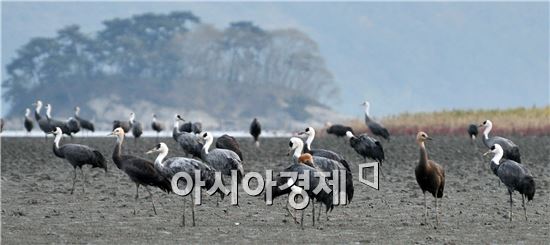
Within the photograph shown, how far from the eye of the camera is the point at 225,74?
137 metres

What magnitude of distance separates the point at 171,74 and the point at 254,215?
114737mm

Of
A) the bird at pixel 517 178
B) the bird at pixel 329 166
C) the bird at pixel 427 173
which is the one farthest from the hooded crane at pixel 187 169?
the bird at pixel 517 178

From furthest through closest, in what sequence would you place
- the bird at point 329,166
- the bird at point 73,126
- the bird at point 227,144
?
1. the bird at point 73,126
2. the bird at point 227,144
3. the bird at point 329,166

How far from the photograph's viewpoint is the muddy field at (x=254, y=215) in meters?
16.9

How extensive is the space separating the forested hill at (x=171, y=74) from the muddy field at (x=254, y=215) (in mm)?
95196

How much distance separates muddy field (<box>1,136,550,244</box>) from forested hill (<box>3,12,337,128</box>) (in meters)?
95.2

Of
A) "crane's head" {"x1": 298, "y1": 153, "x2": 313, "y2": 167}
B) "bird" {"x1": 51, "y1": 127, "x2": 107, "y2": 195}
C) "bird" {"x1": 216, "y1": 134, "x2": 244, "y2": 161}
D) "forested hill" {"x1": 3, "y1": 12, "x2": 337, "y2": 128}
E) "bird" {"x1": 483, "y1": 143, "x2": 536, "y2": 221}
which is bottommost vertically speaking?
"bird" {"x1": 483, "y1": 143, "x2": 536, "y2": 221}

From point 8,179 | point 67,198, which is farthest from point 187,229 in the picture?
point 8,179

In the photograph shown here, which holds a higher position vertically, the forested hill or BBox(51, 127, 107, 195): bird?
the forested hill

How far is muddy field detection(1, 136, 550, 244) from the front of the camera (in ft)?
55.4

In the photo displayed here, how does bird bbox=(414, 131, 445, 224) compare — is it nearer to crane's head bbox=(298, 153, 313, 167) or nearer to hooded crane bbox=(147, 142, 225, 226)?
crane's head bbox=(298, 153, 313, 167)

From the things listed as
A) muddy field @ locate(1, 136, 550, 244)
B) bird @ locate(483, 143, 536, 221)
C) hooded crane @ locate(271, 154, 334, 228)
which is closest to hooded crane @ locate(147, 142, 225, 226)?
muddy field @ locate(1, 136, 550, 244)

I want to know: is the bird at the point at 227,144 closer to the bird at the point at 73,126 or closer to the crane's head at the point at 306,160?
the crane's head at the point at 306,160

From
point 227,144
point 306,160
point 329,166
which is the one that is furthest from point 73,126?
point 306,160
